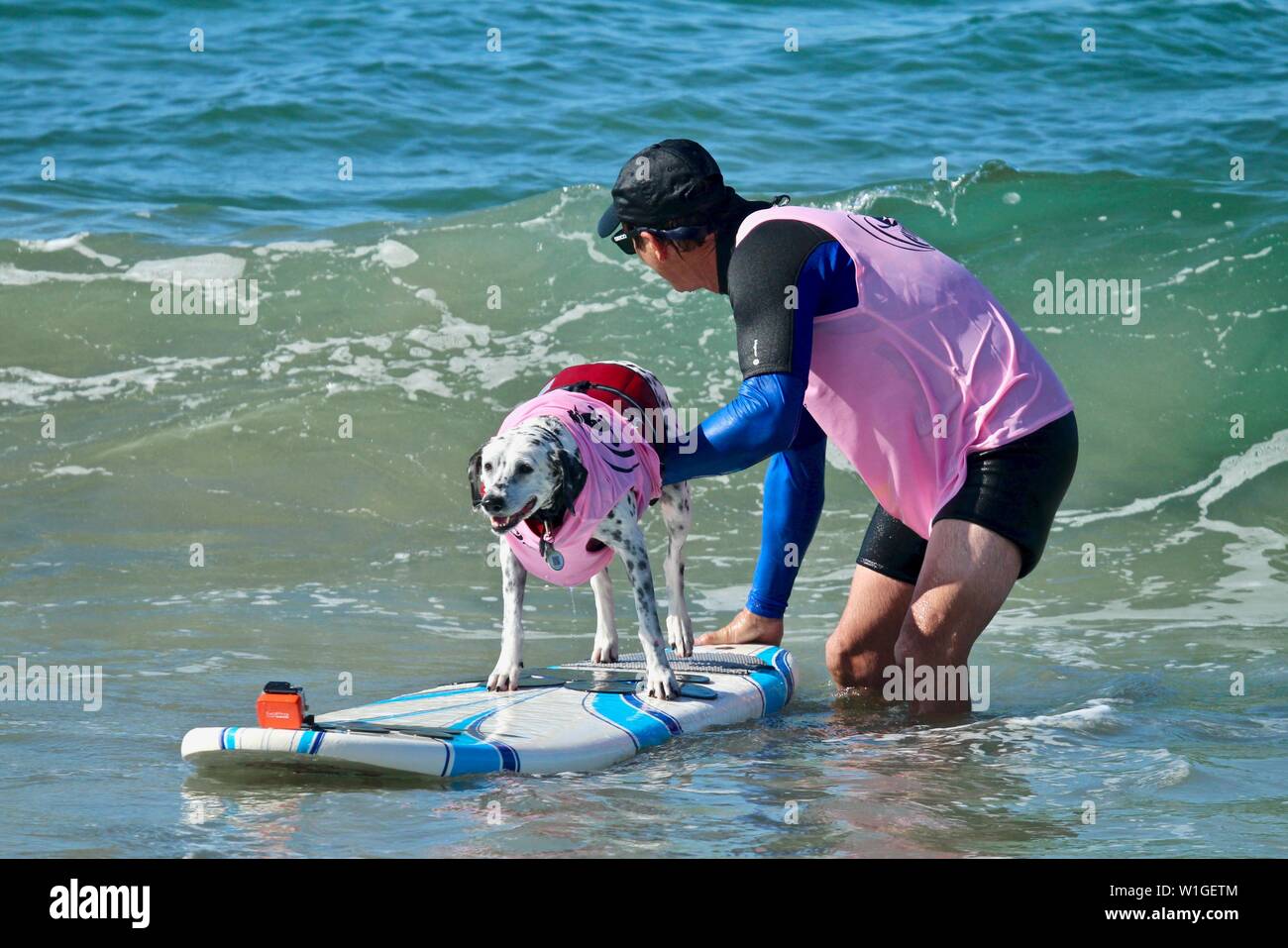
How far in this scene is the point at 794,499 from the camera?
551 centimetres

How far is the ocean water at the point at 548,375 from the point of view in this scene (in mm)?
4367

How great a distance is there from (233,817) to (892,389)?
2197mm

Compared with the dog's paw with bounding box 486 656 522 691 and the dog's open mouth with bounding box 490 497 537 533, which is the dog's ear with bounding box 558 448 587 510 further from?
the dog's paw with bounding box 486 656 522 691

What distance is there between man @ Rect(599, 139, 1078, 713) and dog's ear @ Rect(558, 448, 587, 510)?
283 mm

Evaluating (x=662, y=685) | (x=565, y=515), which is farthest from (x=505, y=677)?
(x=565, y=515)

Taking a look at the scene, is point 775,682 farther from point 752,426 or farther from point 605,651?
point 752,426

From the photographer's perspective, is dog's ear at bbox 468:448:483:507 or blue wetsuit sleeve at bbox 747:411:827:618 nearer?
dog's ear at bbox 468:448:483:507

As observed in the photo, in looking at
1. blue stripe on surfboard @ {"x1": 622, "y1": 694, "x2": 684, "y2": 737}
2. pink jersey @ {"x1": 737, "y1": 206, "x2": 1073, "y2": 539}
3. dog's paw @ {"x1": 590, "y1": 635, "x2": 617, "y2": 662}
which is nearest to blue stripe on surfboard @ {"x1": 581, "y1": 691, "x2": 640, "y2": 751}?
blue stripe on surfboard @ {"x1": 622, "y1": 694, "x2": 684, "y2": 737}

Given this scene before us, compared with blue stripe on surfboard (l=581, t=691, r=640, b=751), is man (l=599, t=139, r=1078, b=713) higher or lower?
higher

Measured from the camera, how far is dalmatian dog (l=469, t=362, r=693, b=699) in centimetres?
441

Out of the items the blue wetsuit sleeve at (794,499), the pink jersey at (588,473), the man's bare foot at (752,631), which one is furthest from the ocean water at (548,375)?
the pink jersey at (588,473)

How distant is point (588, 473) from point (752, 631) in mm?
1518

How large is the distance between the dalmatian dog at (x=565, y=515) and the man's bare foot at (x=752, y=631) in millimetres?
201
